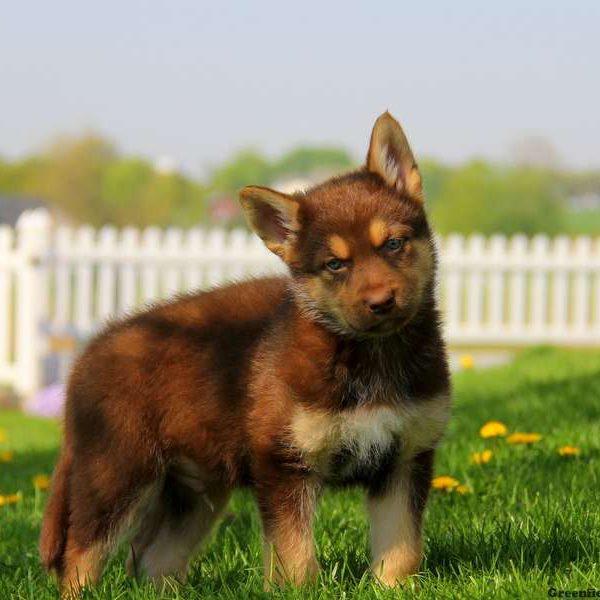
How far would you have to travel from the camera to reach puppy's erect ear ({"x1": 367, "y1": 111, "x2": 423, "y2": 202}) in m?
4.20

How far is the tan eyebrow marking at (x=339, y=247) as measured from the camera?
12.8 feet

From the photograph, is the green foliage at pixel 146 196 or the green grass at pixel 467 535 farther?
the green foliage at pixel 146 196

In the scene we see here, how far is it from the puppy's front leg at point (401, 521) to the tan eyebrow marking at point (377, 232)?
813 mm

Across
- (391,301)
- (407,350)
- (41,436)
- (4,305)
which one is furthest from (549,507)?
(4,305)

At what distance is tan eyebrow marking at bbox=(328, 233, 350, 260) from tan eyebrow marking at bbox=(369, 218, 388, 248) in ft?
0.31

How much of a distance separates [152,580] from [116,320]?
1121 mm

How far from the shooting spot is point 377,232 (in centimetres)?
390

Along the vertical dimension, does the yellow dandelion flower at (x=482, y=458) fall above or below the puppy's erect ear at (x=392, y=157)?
below

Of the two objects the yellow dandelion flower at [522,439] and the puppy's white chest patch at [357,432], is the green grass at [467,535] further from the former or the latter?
the puppy's white chest patch at [357,432]

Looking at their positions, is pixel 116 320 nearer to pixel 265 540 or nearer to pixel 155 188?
pixel 265 540

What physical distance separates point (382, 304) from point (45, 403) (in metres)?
11.9

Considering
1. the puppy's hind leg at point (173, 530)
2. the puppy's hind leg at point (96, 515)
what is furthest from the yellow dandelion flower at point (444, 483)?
the puppy's hind leg at point (96, 515)

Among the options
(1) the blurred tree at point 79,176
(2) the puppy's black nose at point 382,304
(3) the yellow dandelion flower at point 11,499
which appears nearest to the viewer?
(2) the puppy's black nose at point 382,304

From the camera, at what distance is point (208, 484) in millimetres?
4477
